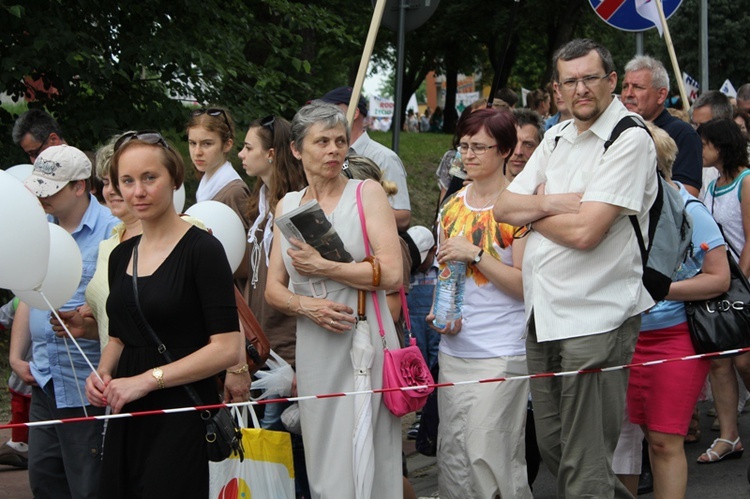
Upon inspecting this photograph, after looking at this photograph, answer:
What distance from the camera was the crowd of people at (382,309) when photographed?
12.8ft

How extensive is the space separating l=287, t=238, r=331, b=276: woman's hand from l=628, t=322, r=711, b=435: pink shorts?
186 cm

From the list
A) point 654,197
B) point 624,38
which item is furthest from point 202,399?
point 624,38

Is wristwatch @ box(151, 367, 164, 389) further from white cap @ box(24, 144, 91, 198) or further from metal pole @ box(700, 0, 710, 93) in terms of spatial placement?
metal pole @ box(700, 0, 710, 93)

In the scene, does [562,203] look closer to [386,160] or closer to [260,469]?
[260,469]

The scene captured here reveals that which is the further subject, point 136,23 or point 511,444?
point 136,23

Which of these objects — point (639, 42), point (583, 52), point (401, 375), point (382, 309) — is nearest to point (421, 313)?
point (382, 309)

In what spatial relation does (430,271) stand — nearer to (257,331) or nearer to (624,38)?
(257,331)

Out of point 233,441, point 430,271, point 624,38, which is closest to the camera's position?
point 233,441

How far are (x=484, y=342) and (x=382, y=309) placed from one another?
581mm

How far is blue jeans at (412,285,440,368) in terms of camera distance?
22.6ft

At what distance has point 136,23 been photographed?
9.29m

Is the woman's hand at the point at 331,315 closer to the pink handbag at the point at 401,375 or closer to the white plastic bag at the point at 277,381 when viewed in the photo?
the pink handbag at the point at 401,375

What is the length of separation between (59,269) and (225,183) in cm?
185

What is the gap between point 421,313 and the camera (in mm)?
6965
